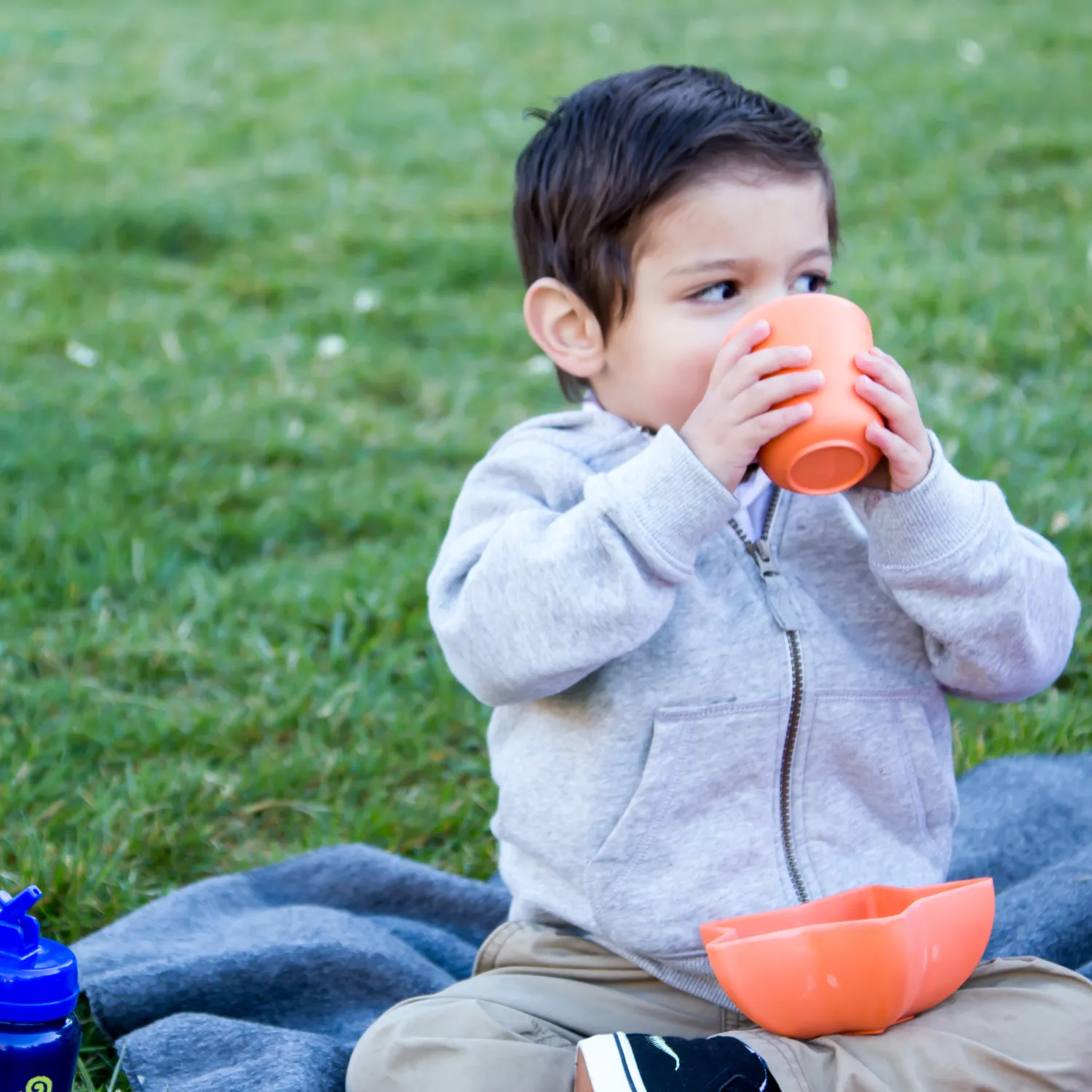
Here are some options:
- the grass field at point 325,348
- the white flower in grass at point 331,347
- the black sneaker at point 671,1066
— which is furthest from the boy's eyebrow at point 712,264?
the white flower in grass at point 331,347

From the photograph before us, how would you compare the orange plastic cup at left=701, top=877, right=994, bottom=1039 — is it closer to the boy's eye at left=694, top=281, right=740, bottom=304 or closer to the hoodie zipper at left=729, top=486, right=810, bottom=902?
the hoodie zipper at left=729, top=486, right=810, bottom=902

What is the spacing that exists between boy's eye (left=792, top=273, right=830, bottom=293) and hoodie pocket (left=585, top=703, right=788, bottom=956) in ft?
1.71

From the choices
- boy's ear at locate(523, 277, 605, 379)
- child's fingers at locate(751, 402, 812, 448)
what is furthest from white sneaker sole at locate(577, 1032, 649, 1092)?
boy's ear at locate(523, 277, 605, 379)

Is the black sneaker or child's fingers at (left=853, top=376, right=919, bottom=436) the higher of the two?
child's fingers at (left=853, top=376, right=919, bottom=436)

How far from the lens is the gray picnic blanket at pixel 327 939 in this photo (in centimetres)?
202

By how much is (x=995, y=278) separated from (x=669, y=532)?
325 cm

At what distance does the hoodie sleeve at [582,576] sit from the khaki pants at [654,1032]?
358 mm

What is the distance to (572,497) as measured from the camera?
6.66 feet

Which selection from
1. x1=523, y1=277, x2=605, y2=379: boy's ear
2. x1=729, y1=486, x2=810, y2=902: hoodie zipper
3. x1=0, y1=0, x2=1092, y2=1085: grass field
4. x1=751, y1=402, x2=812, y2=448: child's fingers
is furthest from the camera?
x1=0, y1=0, x2=1092, y2=1085: grass field

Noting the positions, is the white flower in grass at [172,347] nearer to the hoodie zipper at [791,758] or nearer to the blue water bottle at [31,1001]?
the hoodie zipper at [791,758]

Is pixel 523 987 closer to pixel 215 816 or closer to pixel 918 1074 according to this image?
pixel 918 1074

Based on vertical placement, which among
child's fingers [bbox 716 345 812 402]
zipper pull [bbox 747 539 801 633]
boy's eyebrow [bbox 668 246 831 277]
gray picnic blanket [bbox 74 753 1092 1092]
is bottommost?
gray picnic blanket [bbox 74 753 1092 1092]

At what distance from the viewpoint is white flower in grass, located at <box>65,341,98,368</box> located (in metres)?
4.52

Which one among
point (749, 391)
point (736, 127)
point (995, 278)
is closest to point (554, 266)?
point (736, 127)
